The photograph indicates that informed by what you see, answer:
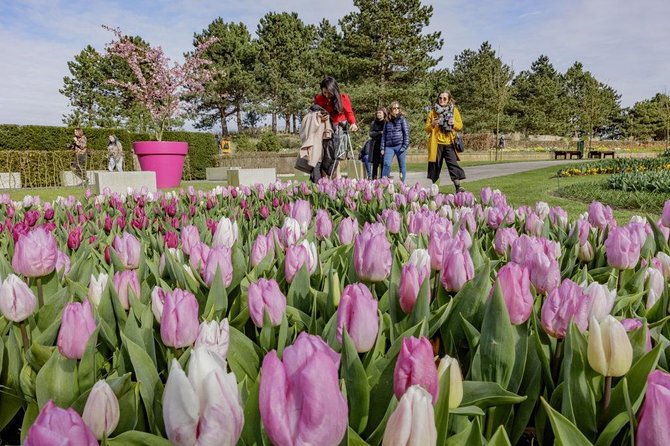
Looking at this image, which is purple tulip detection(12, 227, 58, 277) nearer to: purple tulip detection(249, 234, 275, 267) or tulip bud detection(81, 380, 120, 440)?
purple tulip detection(249, 234, 275, 267)

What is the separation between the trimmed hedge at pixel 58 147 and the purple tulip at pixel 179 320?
754 inches

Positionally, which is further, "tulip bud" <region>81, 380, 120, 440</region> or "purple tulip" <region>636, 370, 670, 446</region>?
"tulip bud" <region>81, 380, 120, 440</region>

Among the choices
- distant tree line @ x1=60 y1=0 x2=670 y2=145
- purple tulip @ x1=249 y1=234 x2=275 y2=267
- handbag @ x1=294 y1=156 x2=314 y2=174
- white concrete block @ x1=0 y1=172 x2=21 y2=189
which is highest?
distant tree line @ x1=60 y1=0 x2=670 y2=145

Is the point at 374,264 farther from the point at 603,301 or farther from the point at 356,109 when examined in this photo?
the point at 356,109

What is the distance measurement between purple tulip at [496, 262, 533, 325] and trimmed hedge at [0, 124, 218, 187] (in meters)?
19.5

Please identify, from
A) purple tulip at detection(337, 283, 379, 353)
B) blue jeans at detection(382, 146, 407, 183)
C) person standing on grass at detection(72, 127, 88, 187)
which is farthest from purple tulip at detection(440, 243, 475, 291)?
person standing on grass at detection(72, 127, 88, 187)

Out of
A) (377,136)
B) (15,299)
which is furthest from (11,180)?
(15,299)

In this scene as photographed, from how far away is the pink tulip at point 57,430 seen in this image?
0.54 metres

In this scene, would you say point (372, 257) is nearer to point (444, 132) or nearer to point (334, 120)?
point (334, 120)

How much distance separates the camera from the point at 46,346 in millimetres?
1088

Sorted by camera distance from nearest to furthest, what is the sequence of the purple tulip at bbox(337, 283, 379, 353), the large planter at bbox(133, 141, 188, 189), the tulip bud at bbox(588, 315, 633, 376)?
the tulip bud at bbox(588, 315, 633, 376) < the purple tulip at bbox(337, 283, 379, 353) < the large planter at bbox(133, 141, 188, 189)

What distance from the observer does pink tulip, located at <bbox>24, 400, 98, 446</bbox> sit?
1.77 ft

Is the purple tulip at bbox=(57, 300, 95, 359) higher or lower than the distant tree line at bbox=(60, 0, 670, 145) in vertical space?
lower

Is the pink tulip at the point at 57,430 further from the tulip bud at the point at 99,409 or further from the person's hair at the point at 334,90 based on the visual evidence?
the person's hair at the point at 334,90
